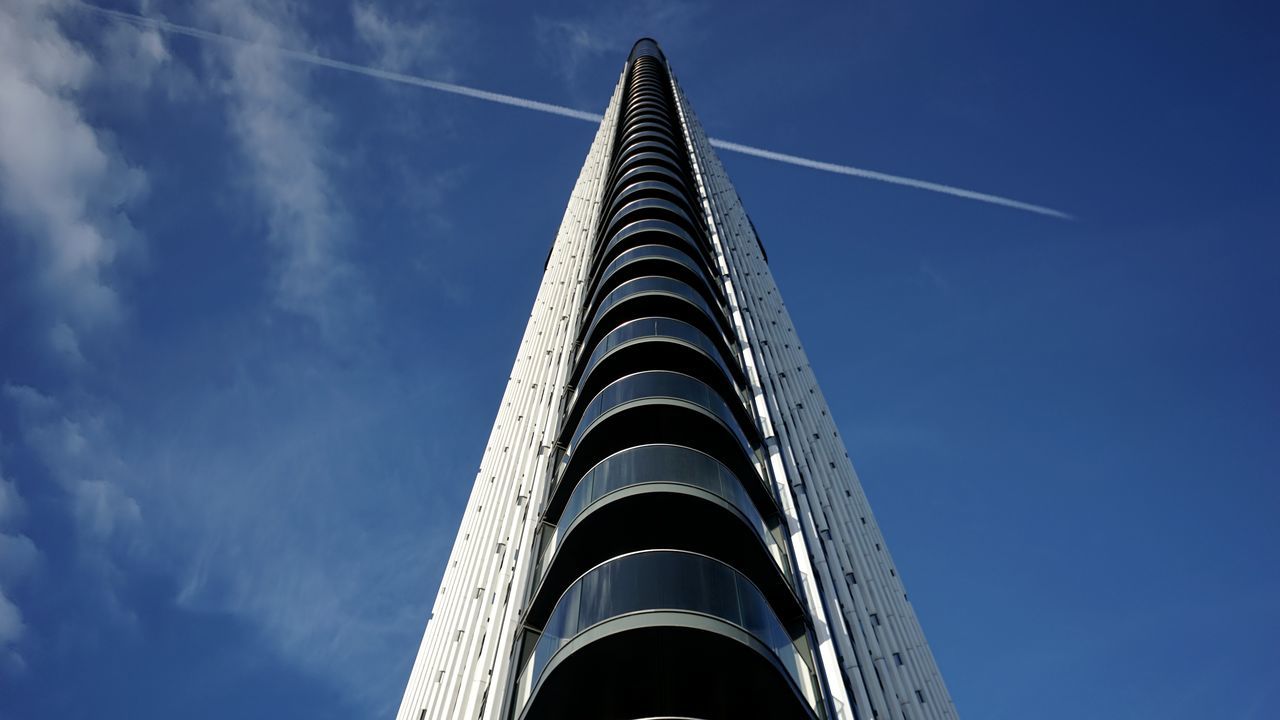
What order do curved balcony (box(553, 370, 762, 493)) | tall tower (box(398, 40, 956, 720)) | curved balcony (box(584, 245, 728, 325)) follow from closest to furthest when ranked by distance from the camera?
tall tower (box(398, 40, 956, 720)), curved balcony (box(553, 370, 762, 493)), curved balcony (box(584, 245, 728, 325))

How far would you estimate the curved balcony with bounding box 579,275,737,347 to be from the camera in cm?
1909

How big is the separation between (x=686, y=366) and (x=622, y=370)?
1.53 m

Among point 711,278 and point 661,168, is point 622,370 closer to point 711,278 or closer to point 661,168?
point 711,278

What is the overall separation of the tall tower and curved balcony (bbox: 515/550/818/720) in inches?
1.1

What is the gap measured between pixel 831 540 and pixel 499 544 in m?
7.88

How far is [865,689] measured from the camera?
516 inches

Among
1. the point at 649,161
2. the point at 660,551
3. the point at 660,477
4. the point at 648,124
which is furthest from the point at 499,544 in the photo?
the point at 648,124

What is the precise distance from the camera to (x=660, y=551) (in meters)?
10.5

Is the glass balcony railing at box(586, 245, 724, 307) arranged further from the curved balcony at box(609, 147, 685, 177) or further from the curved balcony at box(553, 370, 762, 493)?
the curved balcony at box(609, 147, 685, 177)

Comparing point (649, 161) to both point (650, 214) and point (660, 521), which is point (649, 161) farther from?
point (660, 521)

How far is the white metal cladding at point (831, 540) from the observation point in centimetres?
1347

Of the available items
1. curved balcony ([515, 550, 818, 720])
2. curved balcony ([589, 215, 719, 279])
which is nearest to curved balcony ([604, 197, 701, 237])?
curved balcony ([589, 215, 719, 279])

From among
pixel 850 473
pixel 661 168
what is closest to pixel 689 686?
pixel 850 473

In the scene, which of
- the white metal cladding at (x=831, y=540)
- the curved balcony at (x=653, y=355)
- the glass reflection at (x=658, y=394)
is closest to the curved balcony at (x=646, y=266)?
the white metal cladding at (x=831, y=540)
